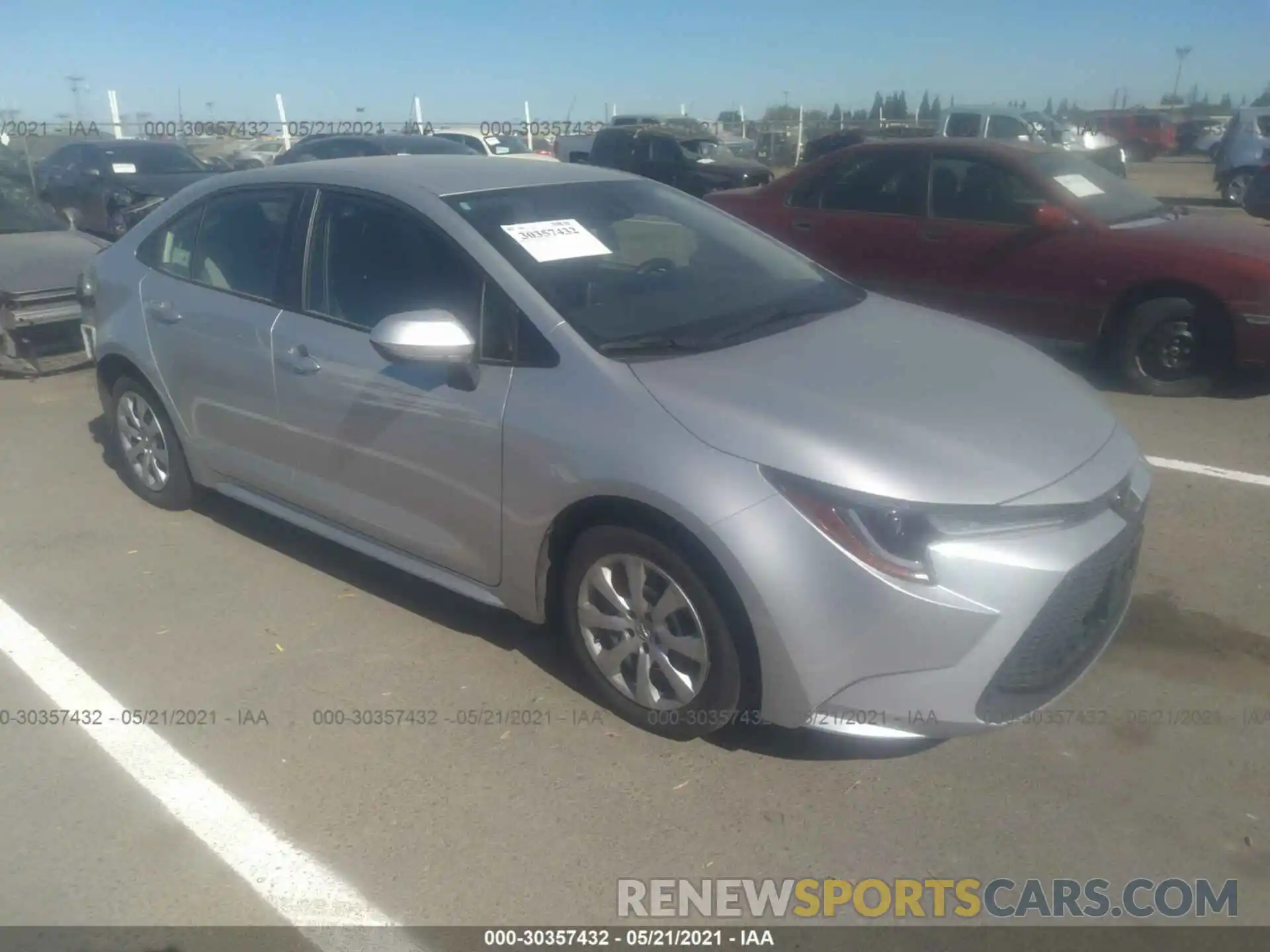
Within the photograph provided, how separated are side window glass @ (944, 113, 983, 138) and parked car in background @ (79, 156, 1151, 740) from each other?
1755 centimetres

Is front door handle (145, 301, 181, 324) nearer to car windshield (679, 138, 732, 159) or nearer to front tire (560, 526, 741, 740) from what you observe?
front tire (560, 526, 741, 740)

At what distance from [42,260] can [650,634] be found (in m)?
6.59

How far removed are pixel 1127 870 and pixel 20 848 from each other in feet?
9.95

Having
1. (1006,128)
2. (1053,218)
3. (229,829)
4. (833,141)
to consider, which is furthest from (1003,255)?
(833,141)

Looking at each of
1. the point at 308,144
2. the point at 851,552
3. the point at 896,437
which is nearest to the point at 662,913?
the point at 851,552

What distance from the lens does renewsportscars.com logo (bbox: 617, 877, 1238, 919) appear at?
107 inches

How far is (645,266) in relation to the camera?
4000 mm

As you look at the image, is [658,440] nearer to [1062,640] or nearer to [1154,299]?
[1062,640]

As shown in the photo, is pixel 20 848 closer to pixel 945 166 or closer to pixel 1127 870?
pixel 1127 870

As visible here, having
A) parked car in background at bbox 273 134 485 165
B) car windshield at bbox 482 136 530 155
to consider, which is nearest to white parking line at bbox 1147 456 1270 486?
parked car in background at bbox 273 134 485 165

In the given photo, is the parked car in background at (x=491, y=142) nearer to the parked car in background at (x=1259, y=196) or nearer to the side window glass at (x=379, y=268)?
the parked car in background at (x=1259, y=196)

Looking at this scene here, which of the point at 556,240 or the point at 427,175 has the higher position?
the point at 427,175

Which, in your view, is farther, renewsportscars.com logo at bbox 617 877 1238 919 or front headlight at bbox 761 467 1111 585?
front headlight at bbox 761 467 1111 585

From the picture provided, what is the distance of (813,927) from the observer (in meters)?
2.70
